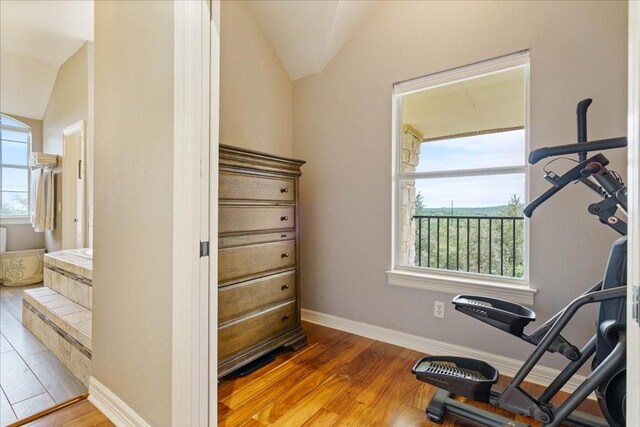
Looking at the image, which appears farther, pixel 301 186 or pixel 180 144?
pixel 301 186

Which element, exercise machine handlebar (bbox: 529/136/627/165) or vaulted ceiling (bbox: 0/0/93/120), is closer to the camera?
exercise machine handlebar (bbox: 529/136/627/165)

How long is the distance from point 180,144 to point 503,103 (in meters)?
2.14

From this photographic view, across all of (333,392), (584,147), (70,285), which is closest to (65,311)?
(70,285)

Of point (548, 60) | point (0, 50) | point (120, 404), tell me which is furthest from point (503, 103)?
point (0, 50)

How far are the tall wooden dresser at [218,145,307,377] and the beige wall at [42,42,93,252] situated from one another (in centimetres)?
282

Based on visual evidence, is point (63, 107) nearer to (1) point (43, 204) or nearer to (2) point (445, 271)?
(1) point (43, 204)

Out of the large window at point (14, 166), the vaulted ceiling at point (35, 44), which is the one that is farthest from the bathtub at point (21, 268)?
the vaulted ceiling at point (35, 44)

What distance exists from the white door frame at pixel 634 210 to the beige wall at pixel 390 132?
4.84 ft

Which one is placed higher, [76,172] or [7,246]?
[76,172]

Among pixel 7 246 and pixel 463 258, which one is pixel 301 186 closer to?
pixel 463 258

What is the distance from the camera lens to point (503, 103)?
2.21 m

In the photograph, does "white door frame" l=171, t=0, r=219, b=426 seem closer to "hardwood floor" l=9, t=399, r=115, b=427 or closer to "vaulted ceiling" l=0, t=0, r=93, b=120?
"hardwood floor" l=9, t=399, r=115, b=427

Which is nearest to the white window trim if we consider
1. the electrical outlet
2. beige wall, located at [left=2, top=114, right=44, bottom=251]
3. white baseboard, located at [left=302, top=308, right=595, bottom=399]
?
the electrical outlet

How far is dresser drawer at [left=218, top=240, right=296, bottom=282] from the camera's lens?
199 centimetres
